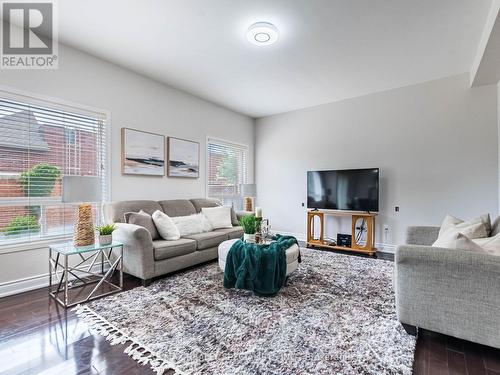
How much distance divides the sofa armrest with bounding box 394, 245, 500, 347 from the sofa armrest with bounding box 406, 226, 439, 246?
1.19 meters

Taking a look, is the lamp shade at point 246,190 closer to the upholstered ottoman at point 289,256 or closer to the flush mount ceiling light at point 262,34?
the upholstered ottoman at point 289,256

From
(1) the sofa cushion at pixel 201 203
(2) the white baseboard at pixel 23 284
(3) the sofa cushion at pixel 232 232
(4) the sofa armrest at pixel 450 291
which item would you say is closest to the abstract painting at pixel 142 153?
(1) the sofa cushion at pixel 201 203

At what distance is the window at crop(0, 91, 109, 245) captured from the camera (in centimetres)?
267

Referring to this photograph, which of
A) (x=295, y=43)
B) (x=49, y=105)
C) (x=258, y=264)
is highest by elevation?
(x=295, y=43)

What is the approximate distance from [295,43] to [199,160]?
264 cm

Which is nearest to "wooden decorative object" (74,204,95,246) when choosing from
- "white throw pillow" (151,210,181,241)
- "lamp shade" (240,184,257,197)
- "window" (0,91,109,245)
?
"window" (0,91,109,245)

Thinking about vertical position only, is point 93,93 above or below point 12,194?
above

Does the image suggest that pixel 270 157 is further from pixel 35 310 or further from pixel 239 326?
pixel 35 310

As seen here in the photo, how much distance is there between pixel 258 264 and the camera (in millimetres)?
2568

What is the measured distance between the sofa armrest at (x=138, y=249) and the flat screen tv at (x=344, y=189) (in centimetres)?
319

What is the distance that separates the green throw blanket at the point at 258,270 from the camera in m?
2.56

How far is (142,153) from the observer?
12.7ft

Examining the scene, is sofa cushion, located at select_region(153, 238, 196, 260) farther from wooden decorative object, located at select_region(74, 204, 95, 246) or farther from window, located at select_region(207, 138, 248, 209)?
window, located at select_region(207, 138, 248, 209)

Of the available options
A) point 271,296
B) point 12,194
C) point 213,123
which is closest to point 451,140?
point 271,296
